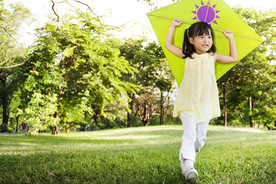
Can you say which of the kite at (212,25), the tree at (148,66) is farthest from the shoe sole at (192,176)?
the tree at (148,66)

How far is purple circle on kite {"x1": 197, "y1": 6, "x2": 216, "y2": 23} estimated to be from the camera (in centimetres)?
341

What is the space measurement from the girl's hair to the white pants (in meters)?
0.86

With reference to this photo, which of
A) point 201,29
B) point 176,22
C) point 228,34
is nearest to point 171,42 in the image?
point 176,22

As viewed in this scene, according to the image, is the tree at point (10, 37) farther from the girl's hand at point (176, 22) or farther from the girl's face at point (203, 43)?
the girl's face at point (203, 43)

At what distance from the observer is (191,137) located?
2836mm

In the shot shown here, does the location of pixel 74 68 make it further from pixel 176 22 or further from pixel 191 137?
pixel 191 137

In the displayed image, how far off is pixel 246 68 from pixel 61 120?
17693 millimetres

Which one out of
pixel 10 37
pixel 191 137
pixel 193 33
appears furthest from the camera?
pixel 10 37

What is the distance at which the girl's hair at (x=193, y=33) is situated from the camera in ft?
10.0

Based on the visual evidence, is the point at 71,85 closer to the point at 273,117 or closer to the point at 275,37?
the point at 275,37

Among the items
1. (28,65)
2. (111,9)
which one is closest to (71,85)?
(28,65)

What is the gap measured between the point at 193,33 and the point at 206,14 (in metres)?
0.54

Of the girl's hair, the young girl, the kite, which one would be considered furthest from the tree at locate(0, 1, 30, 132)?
the young girl

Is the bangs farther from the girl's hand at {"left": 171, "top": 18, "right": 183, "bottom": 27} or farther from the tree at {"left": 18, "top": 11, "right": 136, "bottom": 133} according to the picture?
the tree at {"left": 18, "top": 11, "right": 136, "bottom": 133}
